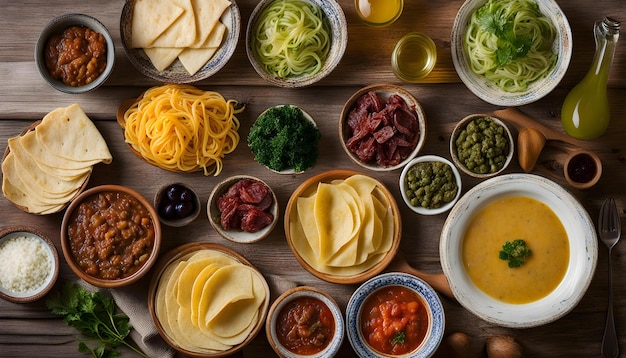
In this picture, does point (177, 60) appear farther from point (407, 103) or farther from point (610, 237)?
point (610, 237)

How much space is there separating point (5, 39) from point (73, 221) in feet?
4.31

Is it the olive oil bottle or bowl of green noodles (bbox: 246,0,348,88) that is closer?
the olive oil bottle

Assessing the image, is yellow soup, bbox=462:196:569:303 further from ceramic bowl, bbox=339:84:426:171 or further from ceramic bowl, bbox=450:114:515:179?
ceramic bowl, bbox=339:84:426:171

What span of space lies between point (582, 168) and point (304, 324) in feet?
6.59

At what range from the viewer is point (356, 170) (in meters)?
4.39

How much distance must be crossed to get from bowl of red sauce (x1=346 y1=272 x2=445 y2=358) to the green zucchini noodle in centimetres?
143

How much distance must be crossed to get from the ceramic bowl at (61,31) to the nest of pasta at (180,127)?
0.80 ft

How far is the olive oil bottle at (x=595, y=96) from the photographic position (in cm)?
406

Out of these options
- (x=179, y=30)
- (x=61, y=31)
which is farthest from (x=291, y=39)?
(x=61, y=31)

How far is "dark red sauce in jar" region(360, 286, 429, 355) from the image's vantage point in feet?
13.6

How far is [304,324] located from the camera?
13.6ft

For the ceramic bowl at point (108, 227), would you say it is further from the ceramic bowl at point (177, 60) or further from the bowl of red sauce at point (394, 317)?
the bowl of red sauce at point (394, 317)

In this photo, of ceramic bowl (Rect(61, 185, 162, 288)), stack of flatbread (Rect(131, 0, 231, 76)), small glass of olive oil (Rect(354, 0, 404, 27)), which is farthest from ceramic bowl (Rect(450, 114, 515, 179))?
ceramic bowl (Rect(61, 185, 162, 288))

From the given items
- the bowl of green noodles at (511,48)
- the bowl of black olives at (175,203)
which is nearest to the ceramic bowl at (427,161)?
the bowl of green noodles at (511,48)
